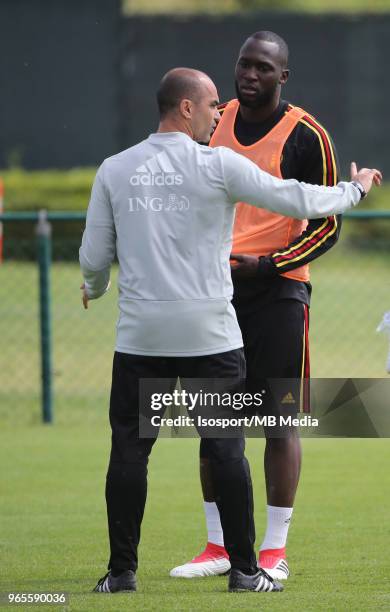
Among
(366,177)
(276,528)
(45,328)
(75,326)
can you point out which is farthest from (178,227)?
(75,326)

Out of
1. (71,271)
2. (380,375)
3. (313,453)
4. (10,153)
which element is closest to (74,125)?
(10,153)

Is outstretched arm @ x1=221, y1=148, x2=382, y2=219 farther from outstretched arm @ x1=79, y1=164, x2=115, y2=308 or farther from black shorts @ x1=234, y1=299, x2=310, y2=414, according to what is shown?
black shorts @ x1=234, y1=299, x2=310, y2=414

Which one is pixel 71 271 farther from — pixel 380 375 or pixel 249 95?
pixel 249 95

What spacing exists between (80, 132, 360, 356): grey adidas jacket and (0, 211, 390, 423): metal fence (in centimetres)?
560

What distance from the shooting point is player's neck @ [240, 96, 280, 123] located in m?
5.94

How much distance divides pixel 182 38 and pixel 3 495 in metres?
21.8

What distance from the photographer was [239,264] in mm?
5695

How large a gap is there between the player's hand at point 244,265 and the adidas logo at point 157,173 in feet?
2.24

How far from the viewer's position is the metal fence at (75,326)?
11.4 meters

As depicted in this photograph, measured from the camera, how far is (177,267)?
5137mm

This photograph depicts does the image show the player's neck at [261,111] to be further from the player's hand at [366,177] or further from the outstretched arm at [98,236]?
the outstretched arm at [98,236]
